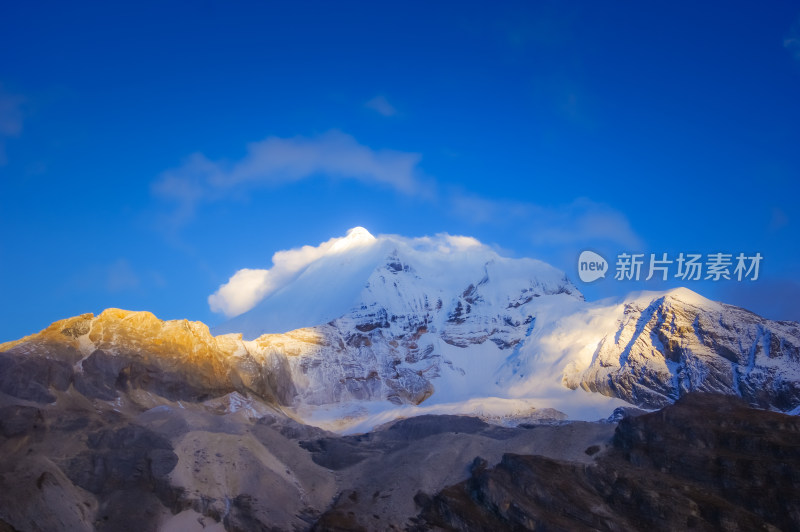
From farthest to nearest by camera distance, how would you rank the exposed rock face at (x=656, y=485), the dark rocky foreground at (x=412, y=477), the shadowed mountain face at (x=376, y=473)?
1. the shadowed mountain face at (x=376, y=473)
2. the dark rocky foreground at (x=412, y=477)
3. the exposed rock face at (x=656, y=485)

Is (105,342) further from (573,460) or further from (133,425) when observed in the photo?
(573,460)

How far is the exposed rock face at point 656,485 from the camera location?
102 meters

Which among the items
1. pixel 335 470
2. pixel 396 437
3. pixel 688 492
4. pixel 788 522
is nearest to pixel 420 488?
pixel 335 470

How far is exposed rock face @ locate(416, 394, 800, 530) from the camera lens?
10169 centimetres

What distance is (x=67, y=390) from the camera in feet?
489

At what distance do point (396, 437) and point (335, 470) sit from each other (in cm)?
5794

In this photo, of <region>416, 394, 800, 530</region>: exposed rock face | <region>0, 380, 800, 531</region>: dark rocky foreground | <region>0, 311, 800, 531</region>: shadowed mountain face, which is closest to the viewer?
<region>416, 394, 800, 530</region>: exposed rock face

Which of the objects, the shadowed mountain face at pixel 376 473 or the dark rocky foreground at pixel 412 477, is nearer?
the dark rocky foreground at pixel 412 477

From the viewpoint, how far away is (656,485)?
109 m

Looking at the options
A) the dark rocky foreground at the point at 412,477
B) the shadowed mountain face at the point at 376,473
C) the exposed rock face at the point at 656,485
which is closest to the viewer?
the exposed rock face at the point at 656,485

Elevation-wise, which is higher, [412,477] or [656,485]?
[656,485]

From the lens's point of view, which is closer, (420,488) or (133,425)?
(420,488)

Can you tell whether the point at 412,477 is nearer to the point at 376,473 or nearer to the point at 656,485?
the point at 376,473

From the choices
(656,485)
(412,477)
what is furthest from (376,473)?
(656,485)
